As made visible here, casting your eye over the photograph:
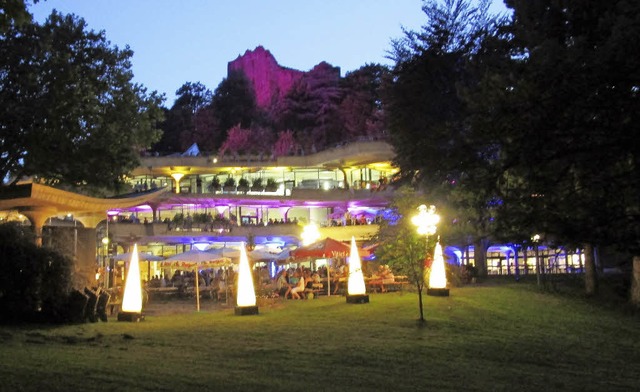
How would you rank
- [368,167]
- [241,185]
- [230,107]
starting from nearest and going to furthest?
1. [241,185]
2. [368,167]
3. [230,107]

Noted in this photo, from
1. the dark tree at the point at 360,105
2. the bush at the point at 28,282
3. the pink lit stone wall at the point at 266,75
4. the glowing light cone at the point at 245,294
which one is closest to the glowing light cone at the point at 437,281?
the glowing light cone at the point at 245,294

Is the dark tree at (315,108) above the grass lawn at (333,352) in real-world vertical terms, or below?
above

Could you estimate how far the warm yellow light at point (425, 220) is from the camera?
61.2 feet

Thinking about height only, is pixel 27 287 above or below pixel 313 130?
below

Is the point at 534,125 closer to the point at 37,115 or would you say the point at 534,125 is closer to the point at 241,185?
the point at 37,115

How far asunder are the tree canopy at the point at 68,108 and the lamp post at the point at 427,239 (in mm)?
11966

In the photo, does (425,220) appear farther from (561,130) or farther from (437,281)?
(561,130)

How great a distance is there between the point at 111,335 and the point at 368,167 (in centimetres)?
5372

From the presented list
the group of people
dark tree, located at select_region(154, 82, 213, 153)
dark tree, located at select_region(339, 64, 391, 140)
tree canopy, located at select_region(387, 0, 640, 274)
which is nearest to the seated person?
the group of people

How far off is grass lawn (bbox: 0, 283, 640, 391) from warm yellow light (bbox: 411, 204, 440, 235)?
2.29m

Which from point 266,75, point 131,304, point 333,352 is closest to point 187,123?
point 266,75

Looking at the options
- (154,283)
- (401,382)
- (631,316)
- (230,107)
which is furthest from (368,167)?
(401,382)

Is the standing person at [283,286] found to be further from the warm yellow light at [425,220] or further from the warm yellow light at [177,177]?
the warm yellow light at [177,177]

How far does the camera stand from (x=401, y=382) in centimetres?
951
